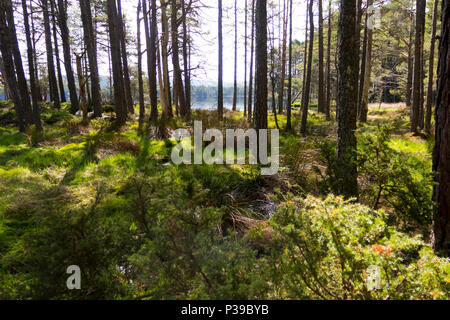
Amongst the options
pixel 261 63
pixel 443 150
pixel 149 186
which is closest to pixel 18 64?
pixel 261 63

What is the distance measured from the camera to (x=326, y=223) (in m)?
2.21

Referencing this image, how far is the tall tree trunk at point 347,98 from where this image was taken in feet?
12.9

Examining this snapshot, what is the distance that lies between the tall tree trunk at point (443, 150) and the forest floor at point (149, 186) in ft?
0.53

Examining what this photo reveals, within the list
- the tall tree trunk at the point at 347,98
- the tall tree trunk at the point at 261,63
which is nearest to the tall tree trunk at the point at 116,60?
the tall tree trunk at the point at 261,63

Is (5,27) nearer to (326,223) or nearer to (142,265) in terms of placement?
(142,265)

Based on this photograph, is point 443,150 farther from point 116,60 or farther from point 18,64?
point 18,64

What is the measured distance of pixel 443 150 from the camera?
2615 mm

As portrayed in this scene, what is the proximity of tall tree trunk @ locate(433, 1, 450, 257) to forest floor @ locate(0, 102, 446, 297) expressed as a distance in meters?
0.16

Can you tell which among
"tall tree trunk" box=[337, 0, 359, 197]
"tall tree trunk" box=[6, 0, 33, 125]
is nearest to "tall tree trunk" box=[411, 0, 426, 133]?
"tall tree trunk" box=[337, 0, 359, 197]

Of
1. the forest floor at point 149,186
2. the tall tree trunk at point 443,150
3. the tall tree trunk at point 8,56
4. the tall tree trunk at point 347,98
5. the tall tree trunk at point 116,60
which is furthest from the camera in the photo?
the tall tree trunk at point 116,60

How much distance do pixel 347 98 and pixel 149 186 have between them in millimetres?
3570

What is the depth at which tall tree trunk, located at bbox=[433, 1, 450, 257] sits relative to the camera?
2.46 metres

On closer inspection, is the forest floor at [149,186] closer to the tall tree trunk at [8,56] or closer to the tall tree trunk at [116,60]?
the tall tree trunk at [116,60]
